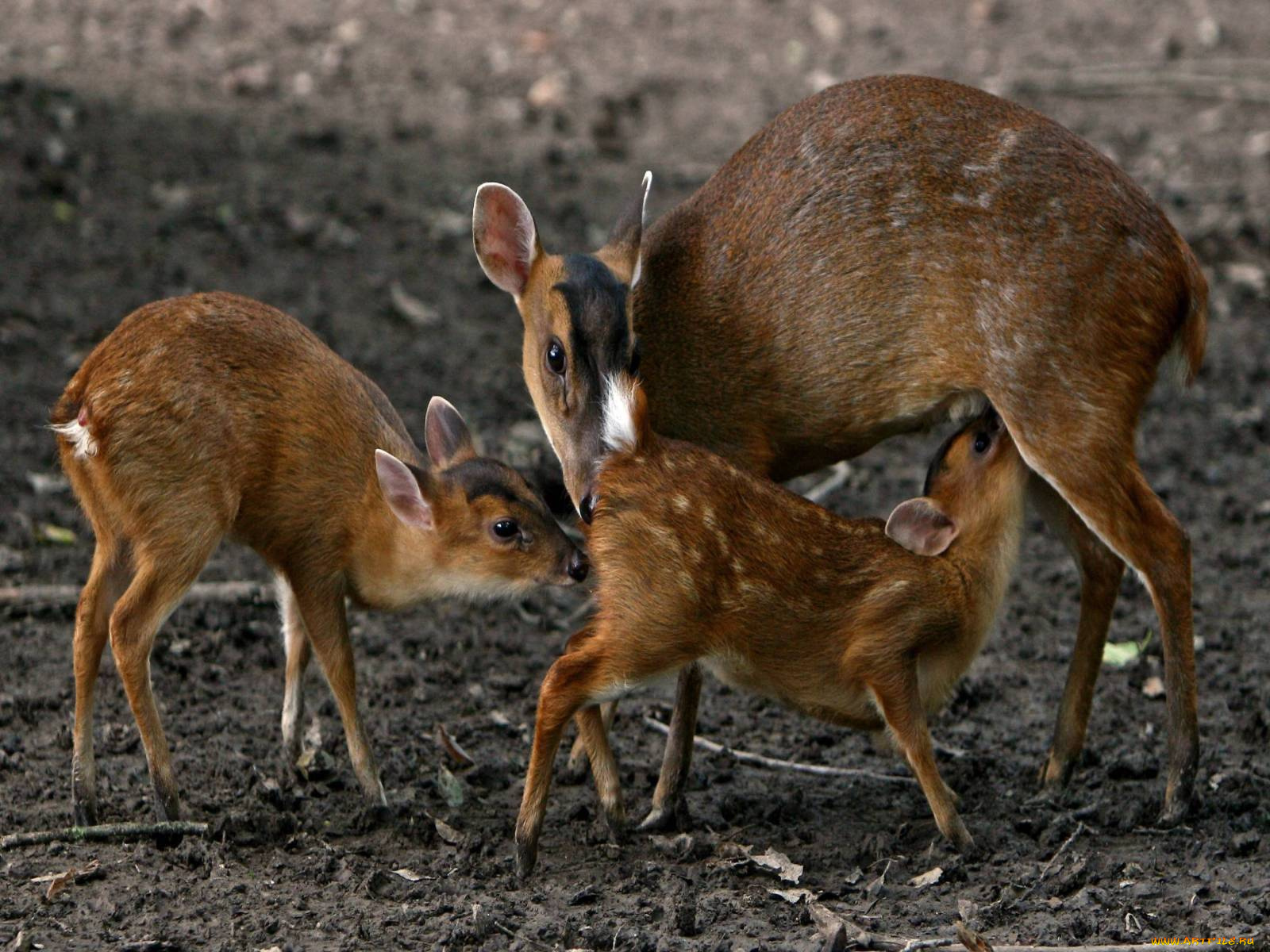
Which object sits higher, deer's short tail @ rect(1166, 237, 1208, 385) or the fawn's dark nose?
deer's short tail @ rect(1166, 237, 1208, 385)

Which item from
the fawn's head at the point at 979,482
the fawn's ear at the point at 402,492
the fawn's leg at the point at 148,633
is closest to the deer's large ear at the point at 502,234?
the fawn's ear at the point at 402,492

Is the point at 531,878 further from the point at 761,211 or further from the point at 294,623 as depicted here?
the point at 761,211

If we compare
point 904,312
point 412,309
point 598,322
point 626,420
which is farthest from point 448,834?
point 412,309

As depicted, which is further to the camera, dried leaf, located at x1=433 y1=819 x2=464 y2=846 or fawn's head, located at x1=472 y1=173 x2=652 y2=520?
fawn's head, located at x1=472 y1=173 x2=652 y2=520

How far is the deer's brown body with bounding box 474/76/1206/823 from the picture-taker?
5.72 meters

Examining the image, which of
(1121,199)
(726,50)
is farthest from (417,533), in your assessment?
(726,50)

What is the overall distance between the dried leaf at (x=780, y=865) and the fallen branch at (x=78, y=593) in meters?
2.53

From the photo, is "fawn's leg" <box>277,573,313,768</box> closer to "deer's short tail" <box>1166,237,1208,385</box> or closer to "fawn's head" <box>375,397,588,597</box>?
"fawn's head" <box>375,397,588,597</box>

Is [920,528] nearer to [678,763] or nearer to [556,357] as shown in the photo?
[678,763]

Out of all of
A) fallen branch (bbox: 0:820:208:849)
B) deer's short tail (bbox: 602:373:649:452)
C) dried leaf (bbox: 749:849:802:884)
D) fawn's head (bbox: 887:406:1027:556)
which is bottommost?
dried leaf (bbox: 749:849:802:884)

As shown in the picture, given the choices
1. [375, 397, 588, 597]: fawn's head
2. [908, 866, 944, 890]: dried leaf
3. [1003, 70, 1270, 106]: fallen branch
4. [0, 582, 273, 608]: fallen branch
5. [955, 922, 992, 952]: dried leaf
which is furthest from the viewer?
[1003, 70, 1270, 106]: fallen branch

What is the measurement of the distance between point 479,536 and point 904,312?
167 cm

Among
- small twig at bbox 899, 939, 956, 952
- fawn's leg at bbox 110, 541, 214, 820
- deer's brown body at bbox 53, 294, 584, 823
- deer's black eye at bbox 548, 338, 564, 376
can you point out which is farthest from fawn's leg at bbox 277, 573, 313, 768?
small twig at bbox 899, 939, 956, 952

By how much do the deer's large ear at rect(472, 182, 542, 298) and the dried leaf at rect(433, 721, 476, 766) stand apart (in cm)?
162
